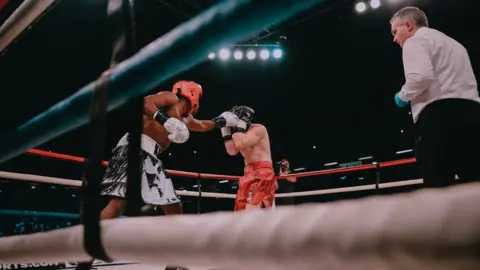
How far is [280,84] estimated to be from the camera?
10148mm

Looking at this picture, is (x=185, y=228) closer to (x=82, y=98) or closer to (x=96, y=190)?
(x=96, y=190)

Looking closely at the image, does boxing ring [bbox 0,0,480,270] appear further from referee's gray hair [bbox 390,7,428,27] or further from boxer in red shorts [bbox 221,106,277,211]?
boxer in red shorts [bbox 221,106,277,211]

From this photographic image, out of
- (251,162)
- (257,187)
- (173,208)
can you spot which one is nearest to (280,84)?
(251,162)

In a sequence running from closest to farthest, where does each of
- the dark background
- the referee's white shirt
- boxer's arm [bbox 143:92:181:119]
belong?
the referee's white shirt → boxer's arm [bbox 143:92:181:119] → the dark background

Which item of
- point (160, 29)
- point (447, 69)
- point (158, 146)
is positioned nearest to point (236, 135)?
point (158, 146)

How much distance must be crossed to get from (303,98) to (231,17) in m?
10.3

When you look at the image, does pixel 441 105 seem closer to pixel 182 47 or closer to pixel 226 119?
pixel 182 47

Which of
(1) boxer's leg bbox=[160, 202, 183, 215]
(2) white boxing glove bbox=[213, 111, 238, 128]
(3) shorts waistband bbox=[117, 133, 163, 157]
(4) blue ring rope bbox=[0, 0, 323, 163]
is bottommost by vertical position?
(1) boxer's leg bbox=[160, 202, 183, 215]

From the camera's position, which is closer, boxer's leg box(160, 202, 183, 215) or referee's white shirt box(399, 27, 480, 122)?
referee's white shirt box(399, 27, 480, 122)

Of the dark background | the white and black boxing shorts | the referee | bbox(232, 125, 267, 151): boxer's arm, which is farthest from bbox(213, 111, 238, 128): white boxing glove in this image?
the dark background

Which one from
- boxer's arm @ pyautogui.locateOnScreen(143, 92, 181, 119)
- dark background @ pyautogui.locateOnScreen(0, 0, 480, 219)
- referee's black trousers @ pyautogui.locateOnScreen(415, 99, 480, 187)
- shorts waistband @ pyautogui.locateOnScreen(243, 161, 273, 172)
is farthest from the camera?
dark background @ pyautogui.locateOnScreen(0, 0, 480, 219)

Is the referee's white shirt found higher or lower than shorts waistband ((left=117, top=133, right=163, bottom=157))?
higher

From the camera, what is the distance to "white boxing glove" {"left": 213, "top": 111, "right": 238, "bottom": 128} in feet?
8.74

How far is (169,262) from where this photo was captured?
0.44m
